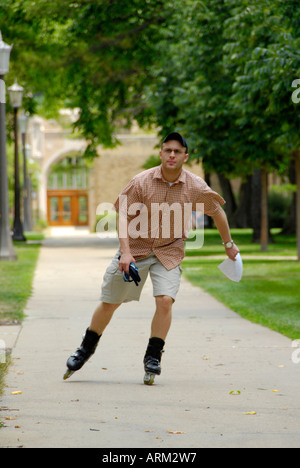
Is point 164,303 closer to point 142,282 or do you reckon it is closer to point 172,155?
point 142,282

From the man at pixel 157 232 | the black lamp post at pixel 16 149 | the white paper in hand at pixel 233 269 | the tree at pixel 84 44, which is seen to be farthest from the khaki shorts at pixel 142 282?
the black lamp post at pixel 16 149

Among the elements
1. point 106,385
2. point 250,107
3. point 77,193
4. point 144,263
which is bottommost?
point 77,193

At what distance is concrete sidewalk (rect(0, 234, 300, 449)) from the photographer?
5.19m

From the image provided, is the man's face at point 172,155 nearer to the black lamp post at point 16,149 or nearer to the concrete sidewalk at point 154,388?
the concrete sidewalk at point 154,388

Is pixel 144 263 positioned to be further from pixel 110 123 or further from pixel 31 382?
pixel 110 123

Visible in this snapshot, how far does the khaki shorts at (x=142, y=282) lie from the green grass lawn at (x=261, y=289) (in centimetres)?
Answer: 268

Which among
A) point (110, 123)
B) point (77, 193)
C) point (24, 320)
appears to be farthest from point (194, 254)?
point (77, 193)

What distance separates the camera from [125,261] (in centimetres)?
662

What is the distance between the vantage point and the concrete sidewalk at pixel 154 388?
5.19 m

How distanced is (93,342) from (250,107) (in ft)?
32.7

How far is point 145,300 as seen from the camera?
43.2 feet

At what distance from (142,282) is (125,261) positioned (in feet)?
1.28

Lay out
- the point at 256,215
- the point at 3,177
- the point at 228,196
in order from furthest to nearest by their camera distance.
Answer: the point at 228,196 < the point at 256,215 < the point at 3,177

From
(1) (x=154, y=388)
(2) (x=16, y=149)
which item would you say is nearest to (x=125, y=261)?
(1) (x=154, y=388)
